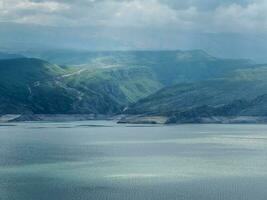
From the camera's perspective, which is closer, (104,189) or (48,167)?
(104,189)

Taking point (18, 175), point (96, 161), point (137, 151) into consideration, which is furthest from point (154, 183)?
point (137, 151)

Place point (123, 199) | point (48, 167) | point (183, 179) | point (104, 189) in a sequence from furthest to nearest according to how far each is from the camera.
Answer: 1. point (48, 167)
2. point (183, 179)
3. point (104, 189)
4. point (123, 199)

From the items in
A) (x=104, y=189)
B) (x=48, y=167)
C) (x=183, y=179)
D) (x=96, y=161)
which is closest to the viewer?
(x=104, y=189)

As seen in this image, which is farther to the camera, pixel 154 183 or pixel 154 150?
pixel 154 150

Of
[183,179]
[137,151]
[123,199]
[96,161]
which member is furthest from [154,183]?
[137,151]

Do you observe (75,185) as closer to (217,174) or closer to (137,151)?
(217,174)

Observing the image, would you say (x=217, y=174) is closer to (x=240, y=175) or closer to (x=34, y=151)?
(x=240, y=175)

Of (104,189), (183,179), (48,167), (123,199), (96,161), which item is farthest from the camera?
(96,161)

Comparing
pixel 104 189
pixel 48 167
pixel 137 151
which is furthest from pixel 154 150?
pixel 104 189

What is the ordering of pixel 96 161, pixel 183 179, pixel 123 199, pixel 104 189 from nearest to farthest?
pixel 123 199, pixel 104 189, pixel 183 179, pixel 96 161

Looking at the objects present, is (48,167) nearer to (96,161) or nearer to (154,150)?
(96,161)
